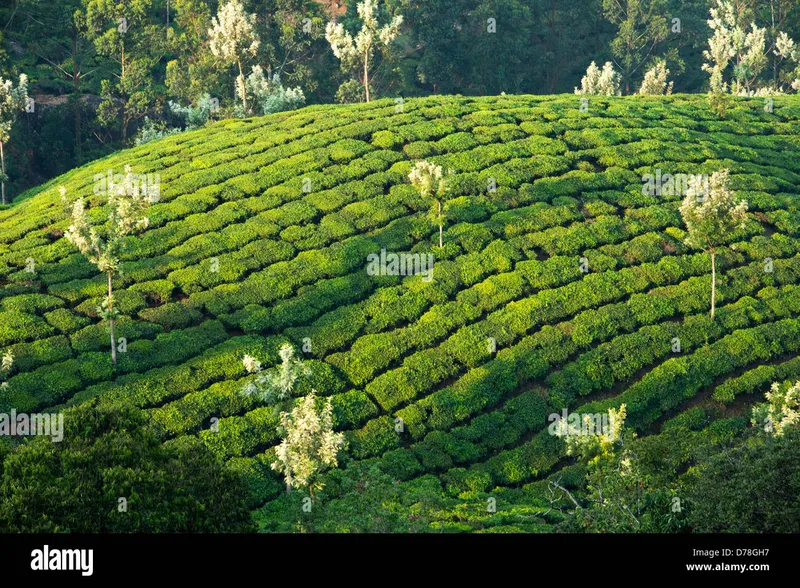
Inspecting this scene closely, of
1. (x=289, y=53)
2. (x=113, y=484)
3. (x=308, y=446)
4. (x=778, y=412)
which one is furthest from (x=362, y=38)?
(x=113, y=484)

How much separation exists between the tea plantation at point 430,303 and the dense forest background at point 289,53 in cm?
2637

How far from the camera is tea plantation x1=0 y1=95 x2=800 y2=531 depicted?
39.8m

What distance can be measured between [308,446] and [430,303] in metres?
15.9

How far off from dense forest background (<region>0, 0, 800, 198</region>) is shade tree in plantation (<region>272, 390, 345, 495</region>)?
50.6 meters

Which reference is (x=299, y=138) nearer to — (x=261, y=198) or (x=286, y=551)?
(x=261, y=198)

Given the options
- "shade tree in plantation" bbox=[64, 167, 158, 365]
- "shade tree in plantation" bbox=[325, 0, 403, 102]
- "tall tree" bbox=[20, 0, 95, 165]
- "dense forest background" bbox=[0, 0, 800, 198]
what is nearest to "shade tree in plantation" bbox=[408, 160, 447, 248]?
"shade tree in plantation" bbox=[64, 167, 158, 365]

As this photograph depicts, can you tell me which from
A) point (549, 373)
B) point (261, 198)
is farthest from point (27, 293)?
point (549, 373)

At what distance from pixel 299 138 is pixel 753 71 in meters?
59.4

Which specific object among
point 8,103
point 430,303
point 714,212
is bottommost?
point 430,303

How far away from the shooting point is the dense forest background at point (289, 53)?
89.1m

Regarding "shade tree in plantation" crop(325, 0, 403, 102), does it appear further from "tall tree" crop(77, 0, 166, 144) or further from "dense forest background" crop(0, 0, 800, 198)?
"tall tree" crop(77, 0, 166, 144)

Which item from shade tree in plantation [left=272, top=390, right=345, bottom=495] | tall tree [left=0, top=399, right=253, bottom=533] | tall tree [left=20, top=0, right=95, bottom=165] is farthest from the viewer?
tall tree [left=20, top=0, right=95, bottom=165]

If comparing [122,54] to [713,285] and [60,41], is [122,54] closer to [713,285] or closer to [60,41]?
[60,41]

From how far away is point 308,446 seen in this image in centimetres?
3328
